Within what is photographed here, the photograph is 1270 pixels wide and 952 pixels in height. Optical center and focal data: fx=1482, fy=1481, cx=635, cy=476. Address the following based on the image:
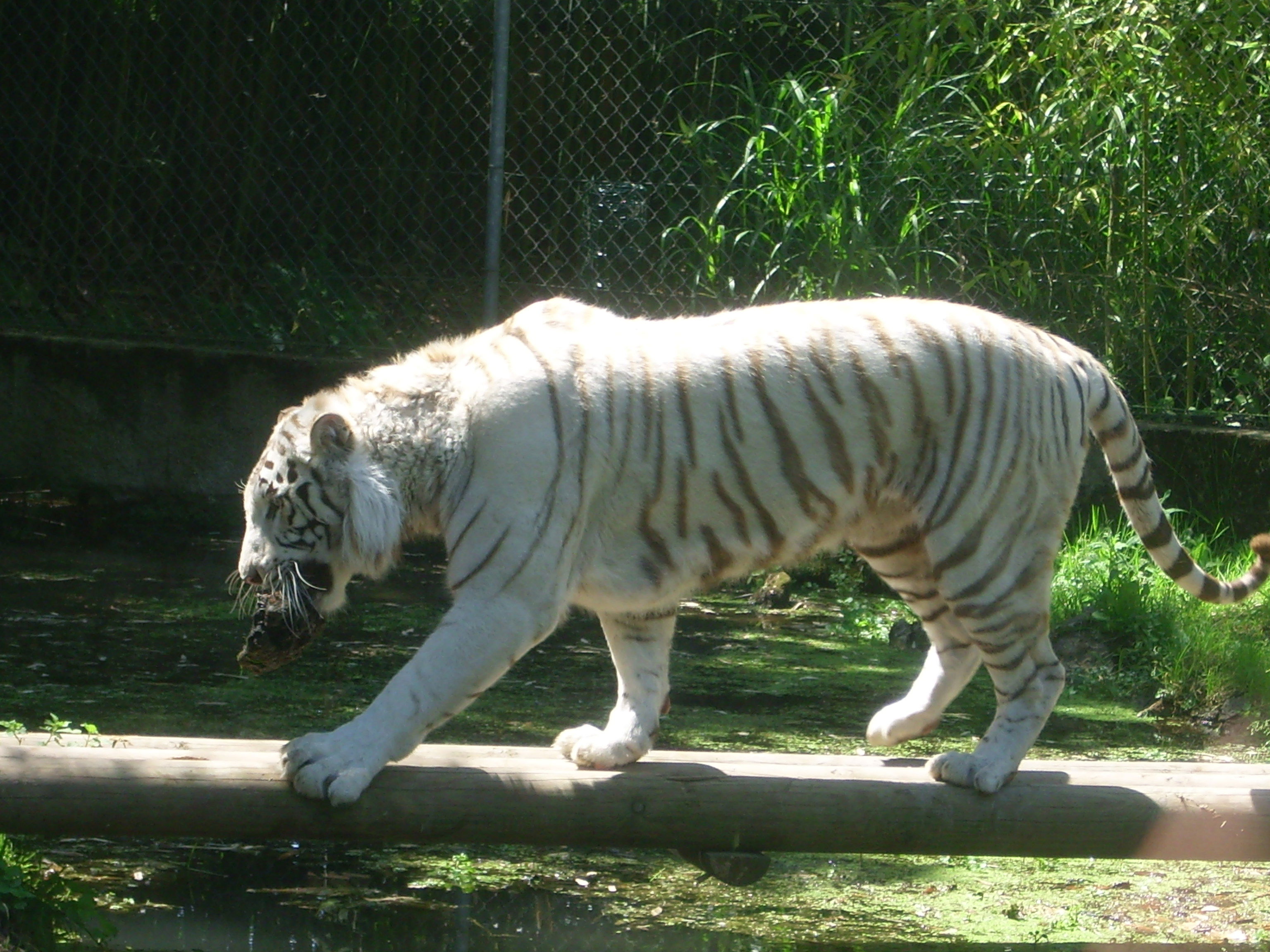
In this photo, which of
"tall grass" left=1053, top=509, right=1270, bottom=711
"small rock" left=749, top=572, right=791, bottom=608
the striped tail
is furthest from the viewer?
"small rock" left=749, top=572, right=791, bottom=608

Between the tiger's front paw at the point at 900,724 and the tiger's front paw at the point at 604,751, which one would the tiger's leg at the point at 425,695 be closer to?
Result: the tiger's front paw at the point at 604,751

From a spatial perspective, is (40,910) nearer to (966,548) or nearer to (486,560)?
(486,560)

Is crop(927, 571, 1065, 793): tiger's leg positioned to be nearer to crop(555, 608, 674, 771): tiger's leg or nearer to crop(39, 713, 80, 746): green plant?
crop(555, 608, 674, 771): tiger's leg

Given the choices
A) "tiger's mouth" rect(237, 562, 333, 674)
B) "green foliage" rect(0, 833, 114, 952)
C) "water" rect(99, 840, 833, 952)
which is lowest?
"water" rect(99, 840, 833, 952)

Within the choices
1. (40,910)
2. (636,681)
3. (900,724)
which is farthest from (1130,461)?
(40,910)

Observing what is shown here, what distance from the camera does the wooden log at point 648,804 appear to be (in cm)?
291

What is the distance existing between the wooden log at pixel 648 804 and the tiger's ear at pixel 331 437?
0.65 m

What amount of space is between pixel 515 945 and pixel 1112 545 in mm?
4092

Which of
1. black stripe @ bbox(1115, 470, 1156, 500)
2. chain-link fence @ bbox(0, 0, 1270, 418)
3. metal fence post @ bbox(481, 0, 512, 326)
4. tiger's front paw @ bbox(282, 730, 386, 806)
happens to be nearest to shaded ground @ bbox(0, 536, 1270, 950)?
tiger's front paw @ bbox(282, 730, 386, 806)

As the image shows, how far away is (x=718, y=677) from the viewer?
564 cm

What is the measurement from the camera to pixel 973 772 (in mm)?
3287

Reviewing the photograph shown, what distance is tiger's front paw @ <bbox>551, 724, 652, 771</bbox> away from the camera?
335 centimetres

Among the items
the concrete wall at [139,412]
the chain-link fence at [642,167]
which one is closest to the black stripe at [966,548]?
the chain-link fence at [642,167]

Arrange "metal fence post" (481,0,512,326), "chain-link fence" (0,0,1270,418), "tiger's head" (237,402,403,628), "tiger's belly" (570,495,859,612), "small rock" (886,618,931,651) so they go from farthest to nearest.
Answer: "chain-link fence" (0,0,1270,418) → "metal fence post" (481,0,512,326) → "small rock" (886,618,931,651) → "tiger's belly" (570,495,859,612) → "tiger's head" (237,402,403,628)
